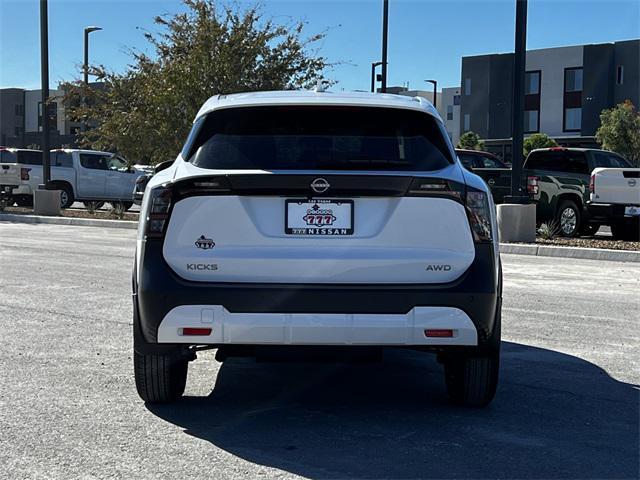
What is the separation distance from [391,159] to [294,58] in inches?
846

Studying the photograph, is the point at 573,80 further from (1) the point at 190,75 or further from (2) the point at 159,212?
(2) the point at 159,212

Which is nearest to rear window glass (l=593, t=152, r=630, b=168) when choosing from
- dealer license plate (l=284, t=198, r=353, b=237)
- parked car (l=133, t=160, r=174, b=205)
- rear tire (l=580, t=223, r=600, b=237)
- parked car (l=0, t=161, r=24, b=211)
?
rear tire (l=580, t=223, r=600, b=237)

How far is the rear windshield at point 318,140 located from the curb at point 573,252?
35.7 feet

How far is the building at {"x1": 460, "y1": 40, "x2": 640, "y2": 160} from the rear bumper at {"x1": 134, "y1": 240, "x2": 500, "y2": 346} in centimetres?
5670

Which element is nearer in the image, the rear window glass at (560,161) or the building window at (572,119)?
the rear window glass at (560,161)

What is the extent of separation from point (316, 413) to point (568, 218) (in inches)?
579

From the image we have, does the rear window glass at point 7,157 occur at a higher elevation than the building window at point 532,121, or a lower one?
lower

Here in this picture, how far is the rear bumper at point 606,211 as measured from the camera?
1736 cm

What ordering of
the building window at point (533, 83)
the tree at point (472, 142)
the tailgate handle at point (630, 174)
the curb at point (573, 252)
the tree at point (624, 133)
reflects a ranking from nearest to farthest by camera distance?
the curb at point (573, 252)
the tailgate handle at point (630, 174)
the tree at point (624, 133)
the tree at point (472, 142)
the building window at point (533, 83)

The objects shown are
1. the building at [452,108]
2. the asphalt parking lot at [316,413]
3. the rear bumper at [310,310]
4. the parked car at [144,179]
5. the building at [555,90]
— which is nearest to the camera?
the asphalt parking lot at [316,413]

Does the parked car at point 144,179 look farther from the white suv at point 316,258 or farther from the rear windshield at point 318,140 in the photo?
the white suv at point 316,258

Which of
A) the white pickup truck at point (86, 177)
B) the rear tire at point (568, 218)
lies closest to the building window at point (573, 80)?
the white pickup truck at point (86, 177)

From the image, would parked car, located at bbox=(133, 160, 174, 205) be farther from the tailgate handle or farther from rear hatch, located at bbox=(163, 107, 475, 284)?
the tailgate handle

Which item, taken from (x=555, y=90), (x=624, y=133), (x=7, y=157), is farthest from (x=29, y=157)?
(x=555, y=90)
